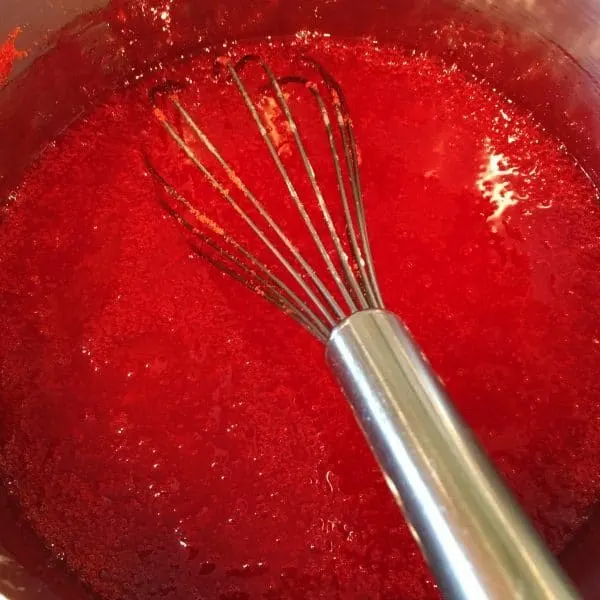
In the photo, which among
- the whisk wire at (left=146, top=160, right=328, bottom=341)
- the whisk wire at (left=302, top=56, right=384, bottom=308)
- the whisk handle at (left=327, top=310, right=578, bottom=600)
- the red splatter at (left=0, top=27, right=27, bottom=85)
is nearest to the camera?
the whisk handle at (left=327, top=310, right=578, bottom=600)

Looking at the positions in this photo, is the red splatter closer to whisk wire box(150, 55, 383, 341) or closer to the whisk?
whisk wire box(150, 55, 383, 341)

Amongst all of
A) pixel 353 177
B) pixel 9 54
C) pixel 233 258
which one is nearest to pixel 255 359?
pixel 233 258

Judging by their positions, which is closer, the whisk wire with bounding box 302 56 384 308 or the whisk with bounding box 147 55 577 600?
the whisk with bounding box 147 55 577 600

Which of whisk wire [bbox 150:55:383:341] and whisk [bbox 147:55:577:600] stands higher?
whisk wire [bbox 150:55:383:341]

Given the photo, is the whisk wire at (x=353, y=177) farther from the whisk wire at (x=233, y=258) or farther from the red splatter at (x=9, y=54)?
the red splatter at (x=9, y=54)

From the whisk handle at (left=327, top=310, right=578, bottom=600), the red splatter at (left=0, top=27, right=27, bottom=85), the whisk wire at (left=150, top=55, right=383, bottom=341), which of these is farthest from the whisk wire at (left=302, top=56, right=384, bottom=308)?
the red splatter at (left=0, top=27, right=27, bottom=85)

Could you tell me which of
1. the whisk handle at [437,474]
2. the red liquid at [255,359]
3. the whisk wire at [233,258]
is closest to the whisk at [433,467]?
the whisk handle at [437,474]

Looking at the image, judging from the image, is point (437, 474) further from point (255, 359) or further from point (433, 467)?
point (255, 359)

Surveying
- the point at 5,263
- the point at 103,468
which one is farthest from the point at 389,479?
the point at 5,263
